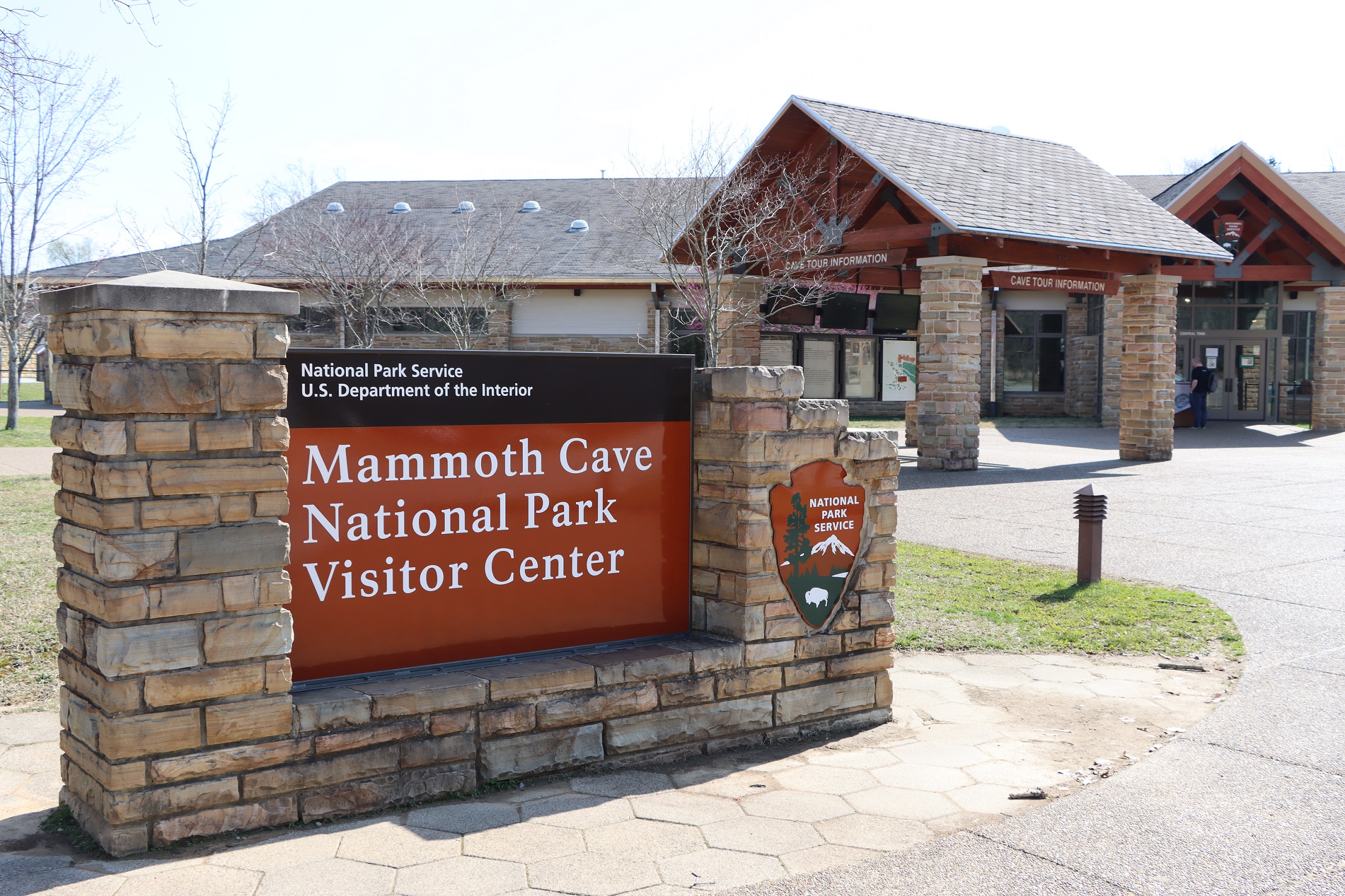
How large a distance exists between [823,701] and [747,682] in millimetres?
427

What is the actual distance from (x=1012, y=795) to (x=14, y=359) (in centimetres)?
2107

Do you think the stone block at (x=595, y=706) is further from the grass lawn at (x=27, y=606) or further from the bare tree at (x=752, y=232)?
the bare tree at (x=752, y=232)

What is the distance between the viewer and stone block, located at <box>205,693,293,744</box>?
3512 mm

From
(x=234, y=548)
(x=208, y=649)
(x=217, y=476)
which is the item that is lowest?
(x=208, y=649)

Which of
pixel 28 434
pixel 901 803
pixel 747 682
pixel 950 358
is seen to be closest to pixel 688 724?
pixel 747 682

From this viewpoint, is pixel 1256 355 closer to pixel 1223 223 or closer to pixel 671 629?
pixel 1223 223

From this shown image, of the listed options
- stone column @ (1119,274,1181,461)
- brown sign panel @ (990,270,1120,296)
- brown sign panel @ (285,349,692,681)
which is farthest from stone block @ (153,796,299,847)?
stone column @ (1119,274,1181,461)

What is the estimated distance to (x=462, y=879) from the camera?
10.8 ft

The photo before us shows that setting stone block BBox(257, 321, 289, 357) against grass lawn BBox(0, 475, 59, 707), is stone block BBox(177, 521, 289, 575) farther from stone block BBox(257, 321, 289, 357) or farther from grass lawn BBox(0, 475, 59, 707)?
grass lawn BBox(0, 475, 59, 707)

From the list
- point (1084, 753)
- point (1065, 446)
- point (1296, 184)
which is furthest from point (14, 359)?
point (1296, 184)

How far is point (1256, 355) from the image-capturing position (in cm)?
2634

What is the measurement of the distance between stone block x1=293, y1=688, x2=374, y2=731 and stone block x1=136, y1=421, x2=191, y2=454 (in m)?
0.94

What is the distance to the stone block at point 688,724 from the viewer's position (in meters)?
4.31

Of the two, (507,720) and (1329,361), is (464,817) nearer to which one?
(507,720)
